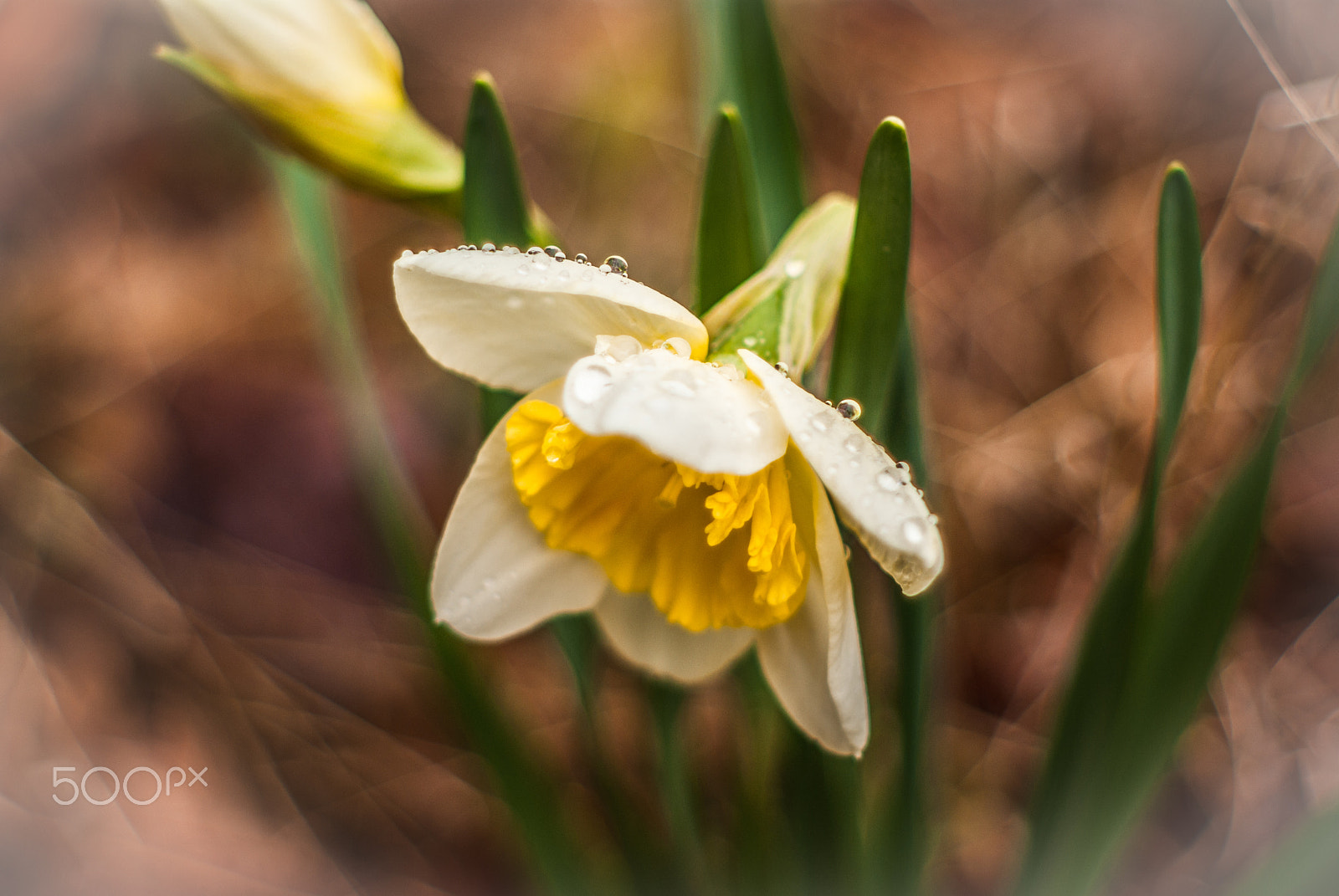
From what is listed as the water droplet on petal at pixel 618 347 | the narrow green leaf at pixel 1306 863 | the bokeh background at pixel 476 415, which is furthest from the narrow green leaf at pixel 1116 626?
the water droplet on petal at pixel 618 347

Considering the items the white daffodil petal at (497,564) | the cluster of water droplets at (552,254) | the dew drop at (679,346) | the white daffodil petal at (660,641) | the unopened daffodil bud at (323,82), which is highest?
the unopened daffodil bud at (323,82)

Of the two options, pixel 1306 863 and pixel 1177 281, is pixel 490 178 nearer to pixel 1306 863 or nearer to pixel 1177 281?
pixel 1177 281

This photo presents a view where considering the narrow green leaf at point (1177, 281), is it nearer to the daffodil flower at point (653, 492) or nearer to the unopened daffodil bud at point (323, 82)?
the daffodil flower at point (653, 492)

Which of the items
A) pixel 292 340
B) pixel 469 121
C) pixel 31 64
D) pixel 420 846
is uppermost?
pixel 469 121

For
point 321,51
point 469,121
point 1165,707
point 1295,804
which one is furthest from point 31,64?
point 1295,804

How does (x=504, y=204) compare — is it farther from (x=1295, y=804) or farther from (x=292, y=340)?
(x=1295, y=804)

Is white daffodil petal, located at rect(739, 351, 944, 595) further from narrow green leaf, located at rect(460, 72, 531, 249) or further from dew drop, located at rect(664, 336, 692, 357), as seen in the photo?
narrow green leaf, located at rect(460, 72, 531, 249)
